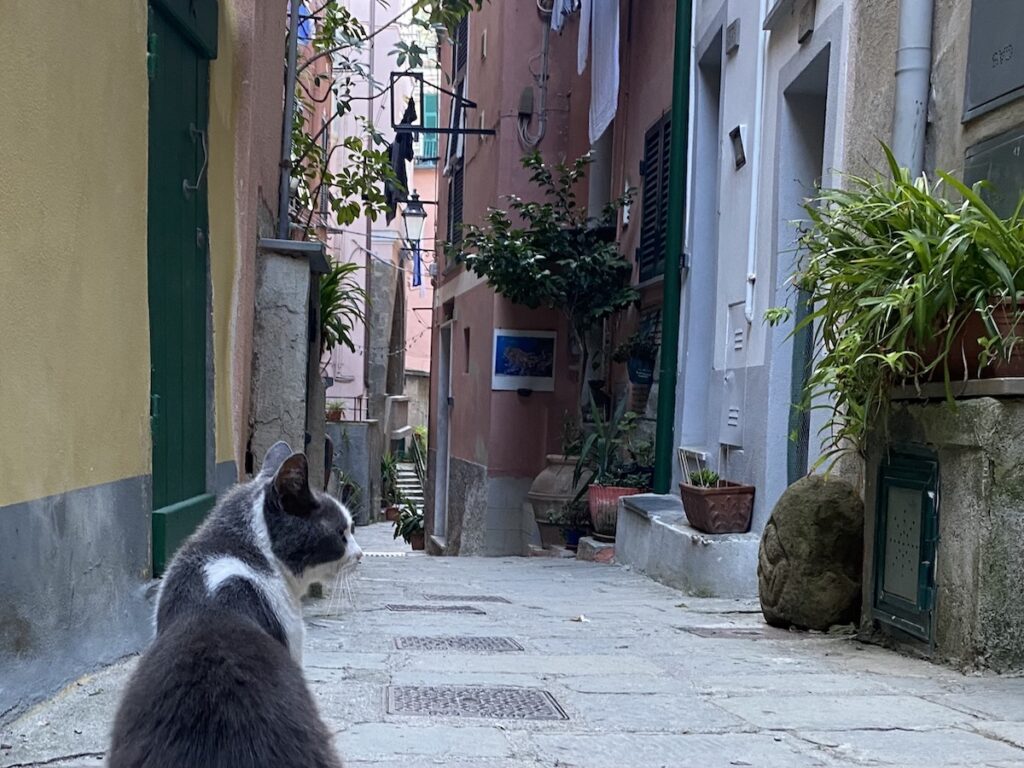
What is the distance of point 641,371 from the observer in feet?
31.0

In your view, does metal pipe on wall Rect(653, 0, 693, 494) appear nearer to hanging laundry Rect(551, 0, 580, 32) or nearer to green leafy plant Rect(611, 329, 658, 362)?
green leafy plant Rect(611, 329, 658, 362)

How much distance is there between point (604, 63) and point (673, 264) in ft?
8.81

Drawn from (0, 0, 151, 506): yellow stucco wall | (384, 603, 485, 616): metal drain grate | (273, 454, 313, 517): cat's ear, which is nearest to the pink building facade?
(384, 603, 485, 616): metal drain grate

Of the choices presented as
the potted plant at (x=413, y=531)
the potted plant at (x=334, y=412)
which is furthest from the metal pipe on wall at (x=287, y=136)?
the potted plant at (x=334, y=412)

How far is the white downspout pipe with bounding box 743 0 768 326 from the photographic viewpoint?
21.7ft

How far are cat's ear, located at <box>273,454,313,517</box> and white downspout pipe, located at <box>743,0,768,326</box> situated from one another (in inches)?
174

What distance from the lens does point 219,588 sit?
7.64ft

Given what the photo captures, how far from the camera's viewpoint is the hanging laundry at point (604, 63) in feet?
32.2

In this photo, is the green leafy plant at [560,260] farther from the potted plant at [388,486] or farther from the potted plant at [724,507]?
the potted plant at [388,486]

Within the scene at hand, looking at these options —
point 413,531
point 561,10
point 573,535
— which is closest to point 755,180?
point 573,535

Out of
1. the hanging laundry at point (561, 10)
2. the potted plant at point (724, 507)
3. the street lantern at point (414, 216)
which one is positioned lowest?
the potted plant at point (724, 507)

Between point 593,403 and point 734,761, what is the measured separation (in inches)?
316

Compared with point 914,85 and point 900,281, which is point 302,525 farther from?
point 914,85

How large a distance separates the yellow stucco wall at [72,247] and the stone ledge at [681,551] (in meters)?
3.40
